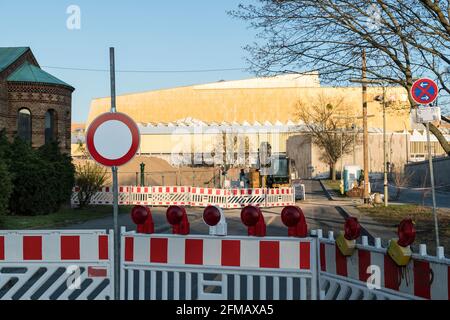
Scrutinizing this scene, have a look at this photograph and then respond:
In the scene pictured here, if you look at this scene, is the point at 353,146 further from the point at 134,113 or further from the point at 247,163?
the point at 134,113

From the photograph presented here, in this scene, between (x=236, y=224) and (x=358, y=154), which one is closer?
(x=236, y=224)

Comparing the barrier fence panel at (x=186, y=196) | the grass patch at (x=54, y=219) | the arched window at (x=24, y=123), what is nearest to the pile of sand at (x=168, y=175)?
the barrier fence panel at (x=186, y=196)

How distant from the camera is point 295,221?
243 inches

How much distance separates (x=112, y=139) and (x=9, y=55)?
30918 mm

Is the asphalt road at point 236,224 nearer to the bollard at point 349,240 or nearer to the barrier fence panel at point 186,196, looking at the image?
the barrier fence panel at point 186,196

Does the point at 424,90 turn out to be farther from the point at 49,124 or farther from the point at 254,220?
the point at 49,124

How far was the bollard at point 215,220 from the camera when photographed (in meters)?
6.34

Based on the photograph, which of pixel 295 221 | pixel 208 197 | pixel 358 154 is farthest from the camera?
pixel 358 154

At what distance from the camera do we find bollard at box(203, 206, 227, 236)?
20.8 feet

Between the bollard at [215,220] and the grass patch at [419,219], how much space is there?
909cm

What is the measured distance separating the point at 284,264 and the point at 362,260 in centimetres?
79

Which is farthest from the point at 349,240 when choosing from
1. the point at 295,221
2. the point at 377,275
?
the point at 295,221

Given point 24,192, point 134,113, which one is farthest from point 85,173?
point 134,113
